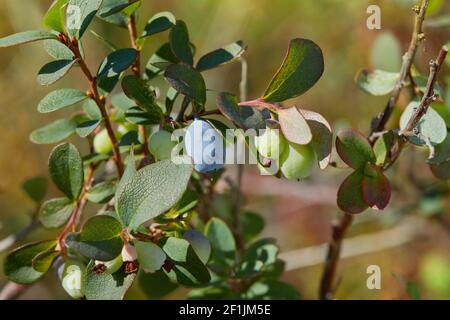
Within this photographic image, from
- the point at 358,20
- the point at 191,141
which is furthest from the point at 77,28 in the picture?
the point at 358,20

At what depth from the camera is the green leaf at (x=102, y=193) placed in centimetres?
75

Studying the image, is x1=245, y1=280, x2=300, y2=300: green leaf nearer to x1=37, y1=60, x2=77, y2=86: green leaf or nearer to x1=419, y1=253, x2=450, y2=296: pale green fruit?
x1=37, y1=60, x2=77, y2=86: green leaf

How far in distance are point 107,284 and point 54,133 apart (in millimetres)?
266

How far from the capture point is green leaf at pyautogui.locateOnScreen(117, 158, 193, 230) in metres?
0.58

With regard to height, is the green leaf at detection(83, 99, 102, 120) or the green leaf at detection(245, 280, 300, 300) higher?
the green leaf at detection(83, 99, 102, 120)

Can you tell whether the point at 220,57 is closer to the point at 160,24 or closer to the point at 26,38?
the point at 160,24

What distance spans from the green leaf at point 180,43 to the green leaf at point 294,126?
0.54ft

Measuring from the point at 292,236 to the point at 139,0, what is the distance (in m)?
1.49

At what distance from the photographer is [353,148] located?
688 mm

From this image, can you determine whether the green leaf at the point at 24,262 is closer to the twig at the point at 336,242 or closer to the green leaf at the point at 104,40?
the green leaf at the point at 104,40

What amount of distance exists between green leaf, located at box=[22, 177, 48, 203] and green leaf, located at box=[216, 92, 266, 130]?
1.57ft

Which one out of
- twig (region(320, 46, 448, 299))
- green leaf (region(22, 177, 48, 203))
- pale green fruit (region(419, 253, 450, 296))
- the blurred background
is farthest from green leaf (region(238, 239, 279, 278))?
pale green fruit (region(419, 253, 450, 296))

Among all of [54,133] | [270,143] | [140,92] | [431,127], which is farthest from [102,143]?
[431,127]

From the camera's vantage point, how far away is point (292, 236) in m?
2.06
